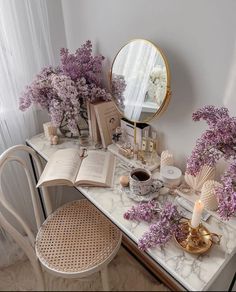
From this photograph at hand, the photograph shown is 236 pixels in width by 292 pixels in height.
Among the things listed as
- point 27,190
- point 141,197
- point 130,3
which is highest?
point 130,3

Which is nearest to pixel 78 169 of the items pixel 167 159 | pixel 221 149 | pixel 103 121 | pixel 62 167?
pixel 62 167

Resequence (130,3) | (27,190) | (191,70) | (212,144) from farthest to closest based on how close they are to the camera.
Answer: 1. (27,190)
2. (130,3)
3. (191,70)
4. (212,144)

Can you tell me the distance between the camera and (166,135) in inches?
42.0

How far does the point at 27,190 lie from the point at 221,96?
46.0 inches

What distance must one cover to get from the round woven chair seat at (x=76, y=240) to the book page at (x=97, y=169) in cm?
24

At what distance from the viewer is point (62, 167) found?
3.46 ft

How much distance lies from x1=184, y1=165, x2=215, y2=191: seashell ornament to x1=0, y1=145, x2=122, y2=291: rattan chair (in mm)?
391

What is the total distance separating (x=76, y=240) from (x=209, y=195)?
1.94ft

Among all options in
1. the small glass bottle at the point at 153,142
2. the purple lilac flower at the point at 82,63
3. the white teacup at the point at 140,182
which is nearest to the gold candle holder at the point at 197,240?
the white teacup at the point at 140,182

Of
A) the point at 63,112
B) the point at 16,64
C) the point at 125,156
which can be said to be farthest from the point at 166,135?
the point at 16,64

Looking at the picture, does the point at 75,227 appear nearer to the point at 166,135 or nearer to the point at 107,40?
the point at 166,135

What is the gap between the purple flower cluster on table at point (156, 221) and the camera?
2.40 feet

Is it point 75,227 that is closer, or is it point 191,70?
point 191,70

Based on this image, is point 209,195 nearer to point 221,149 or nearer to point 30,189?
point 221,149
